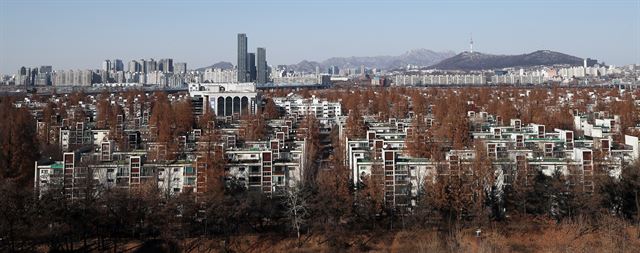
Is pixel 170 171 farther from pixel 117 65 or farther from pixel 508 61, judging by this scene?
pixel 508 61

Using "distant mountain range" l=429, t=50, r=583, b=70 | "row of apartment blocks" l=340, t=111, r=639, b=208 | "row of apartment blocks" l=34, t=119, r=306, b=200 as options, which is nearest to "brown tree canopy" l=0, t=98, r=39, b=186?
"row of apartment blocks" l=34, t=119, r=306, b=200

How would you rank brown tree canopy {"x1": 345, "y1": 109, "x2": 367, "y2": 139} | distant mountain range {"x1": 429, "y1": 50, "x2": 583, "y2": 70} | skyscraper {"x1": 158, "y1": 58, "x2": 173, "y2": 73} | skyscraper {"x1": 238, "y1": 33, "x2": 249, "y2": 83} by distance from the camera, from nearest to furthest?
brown tree canopy {"x1": 345, "y1": 109, "x2": 367, "y2": 139} → skyscraper {"x1": 238, "y1": 33, "x2": 249, "y2": 83} → skyscraper {"x1": 158, "y1": 58, "x2": 173, "y2": 73} → distant mountain range {"x1": 429, "y1": 50, "x2": 583, "y2": 70}

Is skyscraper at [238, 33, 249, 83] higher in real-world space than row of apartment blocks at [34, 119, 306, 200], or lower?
higher

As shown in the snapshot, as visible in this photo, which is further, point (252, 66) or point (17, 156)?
point (252, 66)

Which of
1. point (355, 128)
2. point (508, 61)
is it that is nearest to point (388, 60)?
point (508, 61)

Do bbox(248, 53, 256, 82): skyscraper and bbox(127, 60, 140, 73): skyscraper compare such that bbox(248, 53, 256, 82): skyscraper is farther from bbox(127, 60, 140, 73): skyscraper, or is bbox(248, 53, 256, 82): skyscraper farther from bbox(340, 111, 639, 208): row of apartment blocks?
bbox(340, 111, 639, 208): row of apartment blocks

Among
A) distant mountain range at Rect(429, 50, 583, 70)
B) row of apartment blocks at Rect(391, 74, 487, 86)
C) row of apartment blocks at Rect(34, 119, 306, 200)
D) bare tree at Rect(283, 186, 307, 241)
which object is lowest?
bare tree at Rect(283, 186, 307, 241)

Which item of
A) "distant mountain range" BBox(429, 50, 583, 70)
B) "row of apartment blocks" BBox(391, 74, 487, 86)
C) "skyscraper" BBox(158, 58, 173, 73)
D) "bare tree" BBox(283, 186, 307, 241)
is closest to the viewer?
"bare tree" BBox(283, 186, 307, 241)

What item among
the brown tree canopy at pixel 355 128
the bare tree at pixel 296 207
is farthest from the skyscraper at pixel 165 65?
the bare tree at pixel 296 207
